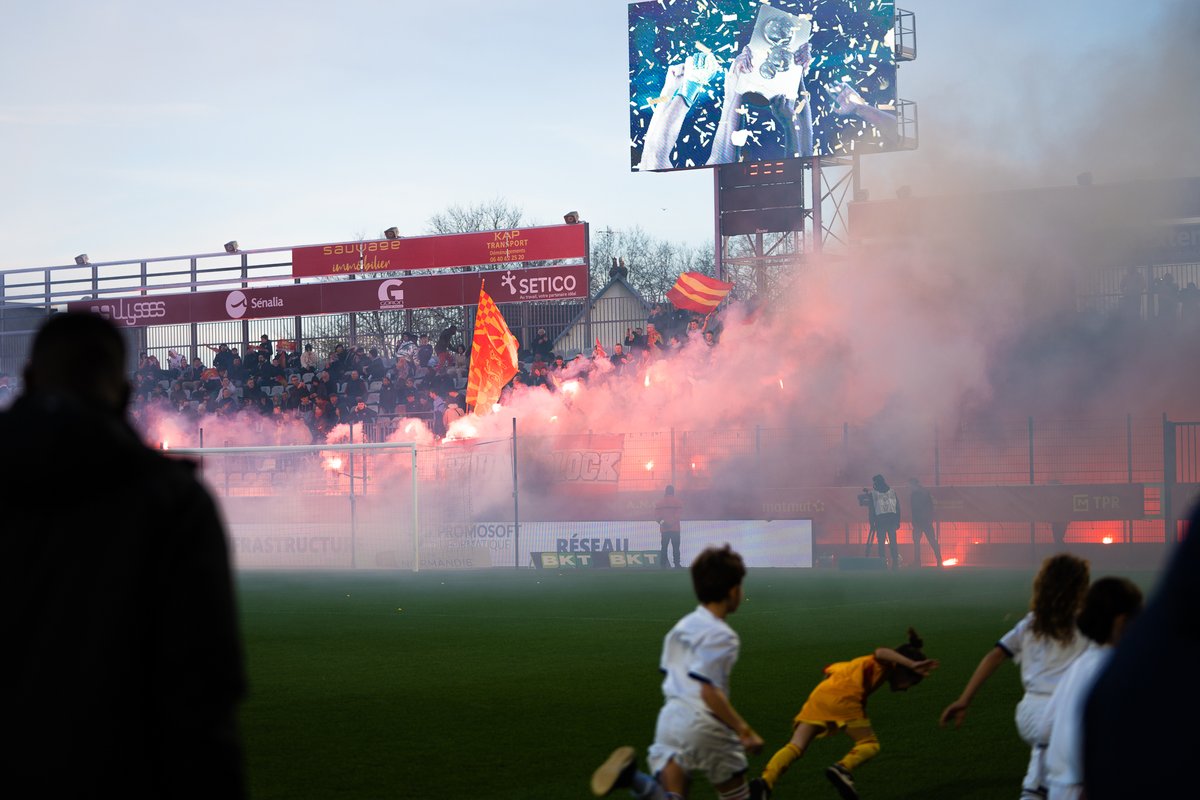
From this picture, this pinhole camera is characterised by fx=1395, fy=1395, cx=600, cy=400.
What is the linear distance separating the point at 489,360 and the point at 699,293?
6327 mm

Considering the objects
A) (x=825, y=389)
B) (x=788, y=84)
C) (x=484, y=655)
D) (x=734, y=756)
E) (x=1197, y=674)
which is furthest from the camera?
(x=788, y=84)

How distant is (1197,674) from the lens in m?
2.00

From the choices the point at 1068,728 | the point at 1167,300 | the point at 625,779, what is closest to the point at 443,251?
the point at 1167,300

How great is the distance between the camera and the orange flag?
33438 mm

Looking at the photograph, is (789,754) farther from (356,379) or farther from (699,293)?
(356,379)

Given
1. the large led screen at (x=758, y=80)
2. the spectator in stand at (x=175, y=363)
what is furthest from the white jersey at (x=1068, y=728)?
the spectator in stand at (x=175, y=363)

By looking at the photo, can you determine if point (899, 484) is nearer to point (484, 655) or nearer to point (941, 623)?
point (941, 623)

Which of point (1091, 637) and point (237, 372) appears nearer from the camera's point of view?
point (1091, 637)

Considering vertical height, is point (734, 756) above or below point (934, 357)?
below

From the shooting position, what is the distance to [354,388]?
36781 millimetres

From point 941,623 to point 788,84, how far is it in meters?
26.1

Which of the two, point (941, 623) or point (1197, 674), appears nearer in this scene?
point (1197, 674)

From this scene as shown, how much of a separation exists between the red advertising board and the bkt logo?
63 centimetres

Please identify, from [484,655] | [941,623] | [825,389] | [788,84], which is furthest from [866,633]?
[788,84]
